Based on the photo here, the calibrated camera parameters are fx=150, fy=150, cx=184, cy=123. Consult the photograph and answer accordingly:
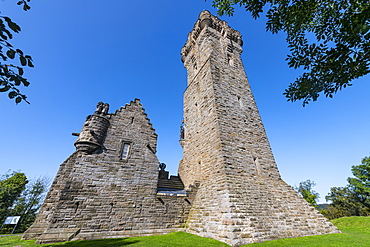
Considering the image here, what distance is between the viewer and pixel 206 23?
665 inches

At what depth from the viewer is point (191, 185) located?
1043 centimetres

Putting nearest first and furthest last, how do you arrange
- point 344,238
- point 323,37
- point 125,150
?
point 323,37, point 344,238, point 125,150

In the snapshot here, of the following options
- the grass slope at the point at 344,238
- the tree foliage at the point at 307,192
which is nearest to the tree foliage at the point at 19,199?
the grass slope at the point at 344,238

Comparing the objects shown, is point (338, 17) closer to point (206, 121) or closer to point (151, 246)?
point (206, 121)

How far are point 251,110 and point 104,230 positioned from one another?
43.3 ft

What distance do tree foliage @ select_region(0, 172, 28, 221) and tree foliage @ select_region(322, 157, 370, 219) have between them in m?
55.6

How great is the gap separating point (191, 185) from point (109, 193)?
519 centimetres

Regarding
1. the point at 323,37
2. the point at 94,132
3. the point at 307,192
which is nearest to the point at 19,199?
the point at 94,132

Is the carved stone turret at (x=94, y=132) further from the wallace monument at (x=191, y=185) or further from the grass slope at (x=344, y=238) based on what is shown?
the grass slope at (x=344, y=238)

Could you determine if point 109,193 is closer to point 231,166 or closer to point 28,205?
point 231,166

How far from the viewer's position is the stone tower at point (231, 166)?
714cm

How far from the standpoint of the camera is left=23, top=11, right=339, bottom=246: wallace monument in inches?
295

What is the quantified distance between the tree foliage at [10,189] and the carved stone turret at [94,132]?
20.3 meters

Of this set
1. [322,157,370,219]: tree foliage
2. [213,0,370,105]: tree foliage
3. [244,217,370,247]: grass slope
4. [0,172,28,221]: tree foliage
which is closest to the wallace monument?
[244,217,370,247]: grass slope
